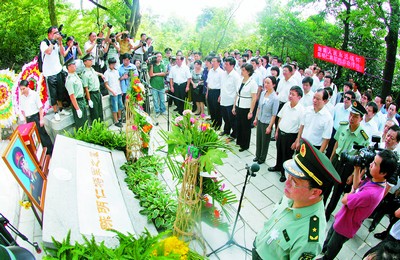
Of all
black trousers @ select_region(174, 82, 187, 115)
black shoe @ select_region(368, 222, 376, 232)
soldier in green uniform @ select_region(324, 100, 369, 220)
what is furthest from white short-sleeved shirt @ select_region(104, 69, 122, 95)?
black shoe @ select_region(368, 222, 376, 232)

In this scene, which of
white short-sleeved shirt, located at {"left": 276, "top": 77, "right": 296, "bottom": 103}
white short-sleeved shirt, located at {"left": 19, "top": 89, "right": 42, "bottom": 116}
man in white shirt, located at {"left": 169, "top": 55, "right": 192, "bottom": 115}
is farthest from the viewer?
man in white shirt, located at {"left": 169, "top": 55, "right": 192, "bottom": 115}

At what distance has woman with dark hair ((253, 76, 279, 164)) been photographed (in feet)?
14.3

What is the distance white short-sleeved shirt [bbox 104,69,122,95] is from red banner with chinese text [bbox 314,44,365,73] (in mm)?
7236

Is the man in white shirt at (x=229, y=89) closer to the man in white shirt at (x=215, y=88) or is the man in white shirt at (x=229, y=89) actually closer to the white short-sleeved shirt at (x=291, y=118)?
the man in white shirt at (x=215, y=88)

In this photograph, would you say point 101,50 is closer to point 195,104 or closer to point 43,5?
point 195,104

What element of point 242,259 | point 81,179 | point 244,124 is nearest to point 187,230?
point 242,259

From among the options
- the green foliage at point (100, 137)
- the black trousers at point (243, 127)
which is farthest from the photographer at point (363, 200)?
the green foliage at point (100, 137)

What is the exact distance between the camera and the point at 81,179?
125 inches

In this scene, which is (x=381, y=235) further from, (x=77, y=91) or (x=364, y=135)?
(x=77, y=91)

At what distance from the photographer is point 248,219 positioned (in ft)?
11.4

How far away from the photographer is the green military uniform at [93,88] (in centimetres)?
504

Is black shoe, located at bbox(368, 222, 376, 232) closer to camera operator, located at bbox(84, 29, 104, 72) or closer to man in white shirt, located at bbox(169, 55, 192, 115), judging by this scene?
man in white shirt, located at bbox(169, 55, 192, 115)

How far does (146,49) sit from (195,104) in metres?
2.52

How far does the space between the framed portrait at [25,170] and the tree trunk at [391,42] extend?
875 cm
